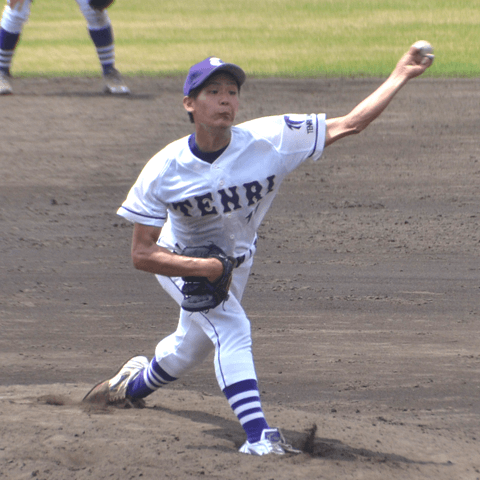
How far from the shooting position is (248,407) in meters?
3.57

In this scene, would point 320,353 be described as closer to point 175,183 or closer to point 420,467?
point 420,467

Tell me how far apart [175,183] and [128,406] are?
1.33 metres

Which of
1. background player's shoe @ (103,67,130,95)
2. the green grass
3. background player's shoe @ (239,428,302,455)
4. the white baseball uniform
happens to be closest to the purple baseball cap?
the white baseball uniform

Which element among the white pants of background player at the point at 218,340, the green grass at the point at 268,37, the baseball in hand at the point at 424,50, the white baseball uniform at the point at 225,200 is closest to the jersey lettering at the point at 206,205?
the white baseball uniform at the point at 225,200

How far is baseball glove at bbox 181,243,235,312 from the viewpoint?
11.5 feet

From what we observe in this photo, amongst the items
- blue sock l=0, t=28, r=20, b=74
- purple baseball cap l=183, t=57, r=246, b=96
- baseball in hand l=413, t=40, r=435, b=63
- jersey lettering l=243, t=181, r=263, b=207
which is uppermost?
blue sock l=0, t=28, r=20, b=74

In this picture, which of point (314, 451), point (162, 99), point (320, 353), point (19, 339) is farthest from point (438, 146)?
point (314, 451)

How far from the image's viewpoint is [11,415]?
387cm

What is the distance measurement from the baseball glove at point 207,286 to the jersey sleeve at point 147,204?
22 centimetres

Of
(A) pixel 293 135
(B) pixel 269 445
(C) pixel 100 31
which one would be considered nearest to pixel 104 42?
(C) pixel 100 31

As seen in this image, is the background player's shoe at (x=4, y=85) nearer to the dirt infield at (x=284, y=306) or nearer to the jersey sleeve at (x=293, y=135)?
the dirt infield at (x=284, y=306)

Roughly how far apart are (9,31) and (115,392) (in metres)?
8.03

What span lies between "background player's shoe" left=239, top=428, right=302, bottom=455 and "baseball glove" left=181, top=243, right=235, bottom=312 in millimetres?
591

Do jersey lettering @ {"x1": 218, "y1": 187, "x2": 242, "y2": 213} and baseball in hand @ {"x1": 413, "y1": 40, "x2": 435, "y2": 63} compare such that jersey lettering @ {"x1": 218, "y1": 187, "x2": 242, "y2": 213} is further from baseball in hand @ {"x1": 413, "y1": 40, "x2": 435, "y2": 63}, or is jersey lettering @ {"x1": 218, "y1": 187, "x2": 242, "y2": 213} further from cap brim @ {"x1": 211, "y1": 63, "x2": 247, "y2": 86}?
baseball in hand @ {"x1": 413, "y1": 40, "x2": 435, "y2": 63}
